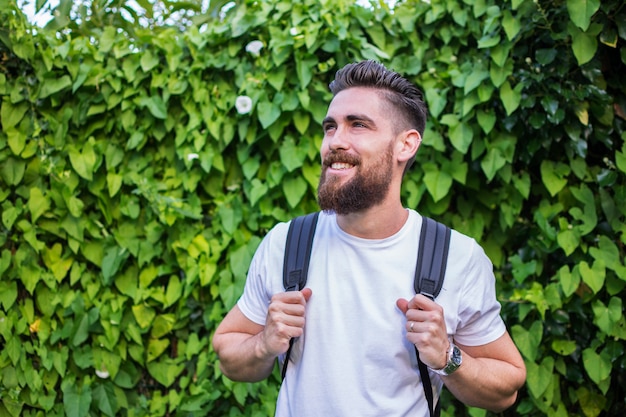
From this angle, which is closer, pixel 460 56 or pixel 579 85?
pixel 579 85

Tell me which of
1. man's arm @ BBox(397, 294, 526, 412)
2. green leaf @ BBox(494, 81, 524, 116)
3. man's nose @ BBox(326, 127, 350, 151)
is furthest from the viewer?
green leaf @ BBox(494, 81, 524, 116)

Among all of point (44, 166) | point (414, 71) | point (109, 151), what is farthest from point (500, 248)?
point (44, 166)

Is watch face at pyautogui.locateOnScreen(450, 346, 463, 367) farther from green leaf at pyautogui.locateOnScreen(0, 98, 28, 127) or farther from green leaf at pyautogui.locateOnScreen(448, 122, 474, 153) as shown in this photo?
green leaf at pyautogui.locateOnScreen(0, 98, 28, 127)

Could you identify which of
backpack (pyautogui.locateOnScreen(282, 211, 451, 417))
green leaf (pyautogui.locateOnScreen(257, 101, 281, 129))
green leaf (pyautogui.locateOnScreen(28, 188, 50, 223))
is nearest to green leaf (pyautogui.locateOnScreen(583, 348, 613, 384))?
backpack (pyautogui.locateOnScreen(282, 211, 451, 417))

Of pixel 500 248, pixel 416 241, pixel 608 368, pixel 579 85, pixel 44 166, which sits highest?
pixel 416 241

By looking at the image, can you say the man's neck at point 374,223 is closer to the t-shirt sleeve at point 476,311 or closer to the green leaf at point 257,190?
the t-shirt sleeve at point 476,311

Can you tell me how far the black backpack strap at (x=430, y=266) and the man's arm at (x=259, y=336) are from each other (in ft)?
0.96

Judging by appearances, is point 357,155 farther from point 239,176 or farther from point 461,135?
point 239,176

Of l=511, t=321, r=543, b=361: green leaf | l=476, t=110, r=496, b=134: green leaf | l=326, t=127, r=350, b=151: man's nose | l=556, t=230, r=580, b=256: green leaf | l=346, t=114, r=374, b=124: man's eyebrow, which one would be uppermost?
l=346, t=114, r=374, b=124: man's eyebrow

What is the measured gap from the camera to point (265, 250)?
1890 mm

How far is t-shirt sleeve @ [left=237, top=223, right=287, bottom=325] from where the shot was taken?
1.84m

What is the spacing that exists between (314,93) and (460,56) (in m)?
0.68

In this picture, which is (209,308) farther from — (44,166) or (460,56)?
(460,56)

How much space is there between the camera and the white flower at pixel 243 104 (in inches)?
116
